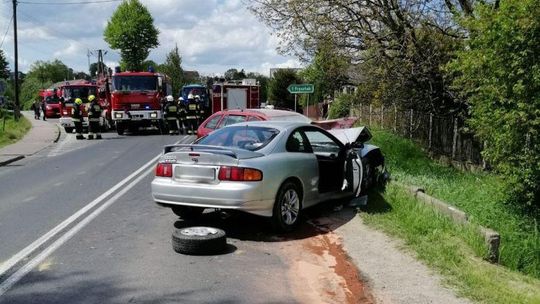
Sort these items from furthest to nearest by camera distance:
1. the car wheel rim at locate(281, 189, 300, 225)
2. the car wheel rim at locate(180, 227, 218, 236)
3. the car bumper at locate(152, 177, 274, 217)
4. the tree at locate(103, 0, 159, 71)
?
1. the tree at locate(103, 0, 159, 71)
2. the car wheel rim at locate(281, 189, 300, 225)
3. the car bumper at locate(152, 177, 274, 217)
4. the car wheel rim at locate(180, 227, 218, 236)

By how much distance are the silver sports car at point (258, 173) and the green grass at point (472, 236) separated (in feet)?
2.70

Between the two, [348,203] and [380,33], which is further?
[380,33]

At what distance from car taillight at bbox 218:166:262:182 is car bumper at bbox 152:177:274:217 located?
0.05 meters

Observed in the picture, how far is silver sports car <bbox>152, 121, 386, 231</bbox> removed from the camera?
6898 millimetres

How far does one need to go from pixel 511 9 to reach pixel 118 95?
62.2 ft

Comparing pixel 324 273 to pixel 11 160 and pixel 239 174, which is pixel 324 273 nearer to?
pixel 239 174

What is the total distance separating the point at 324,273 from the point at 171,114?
66.8 ft

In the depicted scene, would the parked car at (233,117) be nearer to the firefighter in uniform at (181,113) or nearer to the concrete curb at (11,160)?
the concrete curb at (11,160)

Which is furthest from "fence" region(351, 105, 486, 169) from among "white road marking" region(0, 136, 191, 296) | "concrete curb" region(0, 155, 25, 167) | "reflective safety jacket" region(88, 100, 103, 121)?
"concrete curb" region(0, 155, 25, 167)

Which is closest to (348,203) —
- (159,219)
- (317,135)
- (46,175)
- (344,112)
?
(317,135)

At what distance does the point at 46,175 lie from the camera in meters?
13.2

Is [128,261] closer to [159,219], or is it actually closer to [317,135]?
[159,219]

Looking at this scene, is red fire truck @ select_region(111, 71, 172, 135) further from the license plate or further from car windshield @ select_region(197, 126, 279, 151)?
the license plate

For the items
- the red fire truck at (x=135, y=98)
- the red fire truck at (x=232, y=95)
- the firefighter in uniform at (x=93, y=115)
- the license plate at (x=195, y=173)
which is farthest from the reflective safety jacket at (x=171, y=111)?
the license plate at (x=195, y=173)
